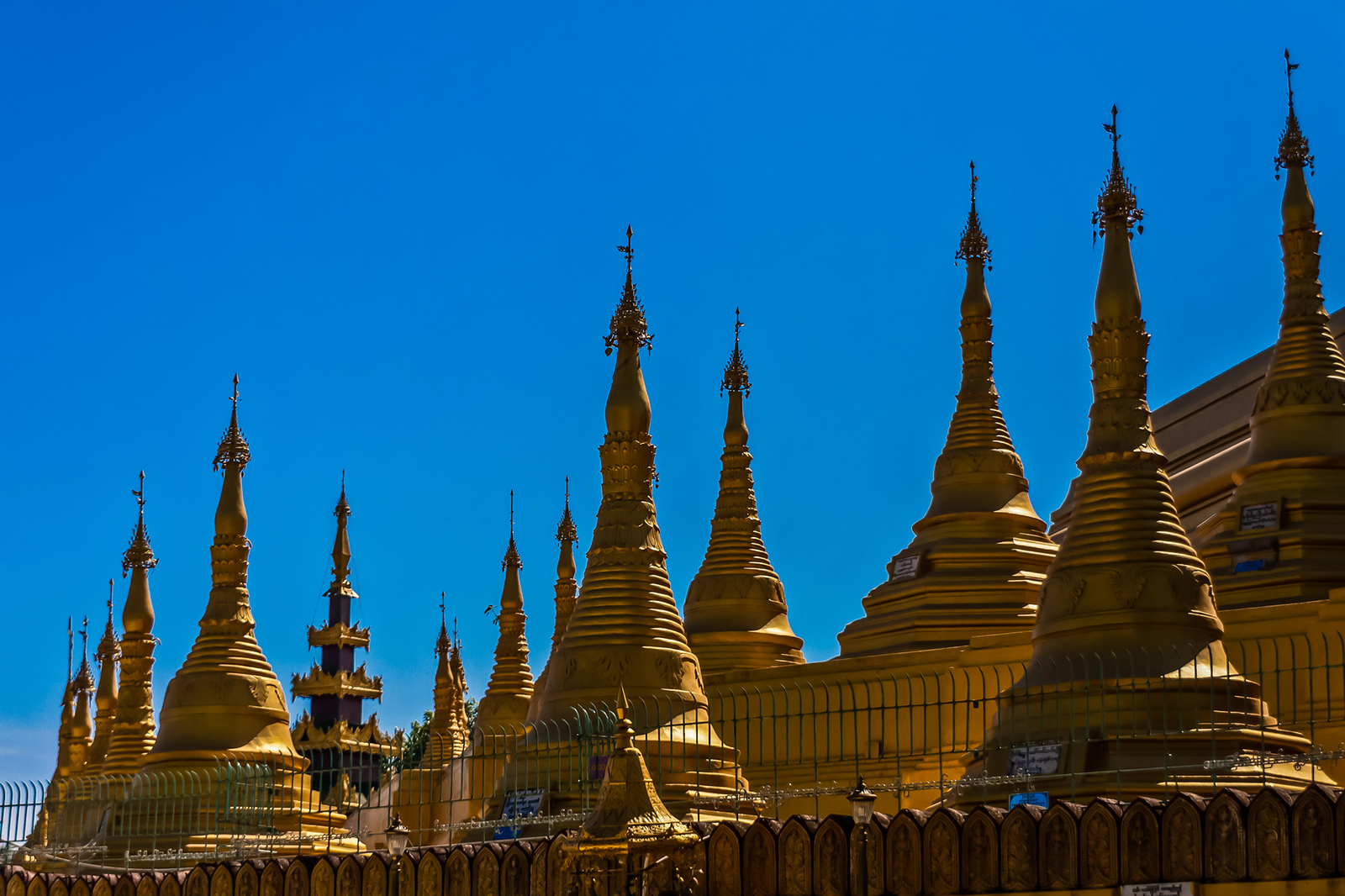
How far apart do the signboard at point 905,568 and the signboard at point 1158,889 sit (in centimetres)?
1586

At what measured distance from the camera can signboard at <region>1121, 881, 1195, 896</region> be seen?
59.8 feet

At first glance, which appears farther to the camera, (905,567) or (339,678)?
(339,678)

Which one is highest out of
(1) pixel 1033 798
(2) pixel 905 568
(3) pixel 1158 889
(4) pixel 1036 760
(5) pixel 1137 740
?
(2) pixel 905 568

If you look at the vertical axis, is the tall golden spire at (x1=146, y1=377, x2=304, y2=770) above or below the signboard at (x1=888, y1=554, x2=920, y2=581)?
below

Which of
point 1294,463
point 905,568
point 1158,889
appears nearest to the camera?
point 1158,889

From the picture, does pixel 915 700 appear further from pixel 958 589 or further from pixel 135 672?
pixel 135 672

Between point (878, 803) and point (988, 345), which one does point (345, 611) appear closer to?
point (988, 345)

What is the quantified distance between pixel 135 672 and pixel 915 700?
16777 mm

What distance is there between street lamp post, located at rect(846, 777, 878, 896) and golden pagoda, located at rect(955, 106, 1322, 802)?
8.14ft

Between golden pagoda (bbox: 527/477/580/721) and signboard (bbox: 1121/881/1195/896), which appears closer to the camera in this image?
signboard (bbox: 1121/881/1195/896)

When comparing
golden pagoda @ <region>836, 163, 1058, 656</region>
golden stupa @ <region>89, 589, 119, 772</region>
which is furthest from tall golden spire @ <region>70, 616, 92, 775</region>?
golden pagoda @ <region>836, 163, 1058, 656</region>

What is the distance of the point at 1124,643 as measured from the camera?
79.6 feet

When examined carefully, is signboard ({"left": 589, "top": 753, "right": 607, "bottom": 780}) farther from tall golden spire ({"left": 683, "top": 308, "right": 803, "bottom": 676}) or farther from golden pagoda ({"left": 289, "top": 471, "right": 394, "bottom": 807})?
golden pagoda ({"left": 289, "top": 471, "right": 394, "bottom": 807})

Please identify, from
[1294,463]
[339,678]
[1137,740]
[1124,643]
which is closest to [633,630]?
[1124,643]
